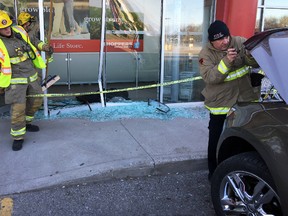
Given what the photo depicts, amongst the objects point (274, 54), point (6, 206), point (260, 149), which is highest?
point (274, 54)

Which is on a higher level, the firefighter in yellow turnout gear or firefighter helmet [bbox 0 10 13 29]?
firefighter helmet [bbox 0 10 13 29]

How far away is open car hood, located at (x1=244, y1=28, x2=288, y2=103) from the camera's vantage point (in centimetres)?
245

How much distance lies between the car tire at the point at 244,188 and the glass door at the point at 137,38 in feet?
13.9

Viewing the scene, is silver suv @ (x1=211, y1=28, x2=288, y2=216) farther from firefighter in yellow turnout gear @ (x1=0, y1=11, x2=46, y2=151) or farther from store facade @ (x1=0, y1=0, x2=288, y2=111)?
store facade @ (x1=0, y1=0, x2=288, y2=111)

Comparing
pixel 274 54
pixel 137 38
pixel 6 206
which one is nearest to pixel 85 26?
pixel 137 38

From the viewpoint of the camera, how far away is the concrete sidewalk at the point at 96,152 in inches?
154

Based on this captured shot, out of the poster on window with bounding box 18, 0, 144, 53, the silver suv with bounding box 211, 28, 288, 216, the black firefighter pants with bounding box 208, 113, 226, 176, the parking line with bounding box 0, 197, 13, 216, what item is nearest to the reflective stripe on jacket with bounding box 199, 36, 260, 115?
the black firefighter pants with bounding box 208, 113, 226, 176

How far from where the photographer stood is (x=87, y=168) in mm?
4035

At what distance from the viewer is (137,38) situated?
24.9 feet

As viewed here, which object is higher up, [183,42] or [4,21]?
[4,21]

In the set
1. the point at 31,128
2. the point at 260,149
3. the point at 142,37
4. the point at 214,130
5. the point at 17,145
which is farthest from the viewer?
the point at 142,37

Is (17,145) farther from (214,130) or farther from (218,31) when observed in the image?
(218,31)

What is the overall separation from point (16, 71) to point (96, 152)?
1.53 m

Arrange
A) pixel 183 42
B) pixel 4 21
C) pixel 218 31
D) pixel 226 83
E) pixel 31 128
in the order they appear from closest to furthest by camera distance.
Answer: pixel 218 31
pixel 226 83
pixel 4 21
pixel 31 128
pixel 183 42
